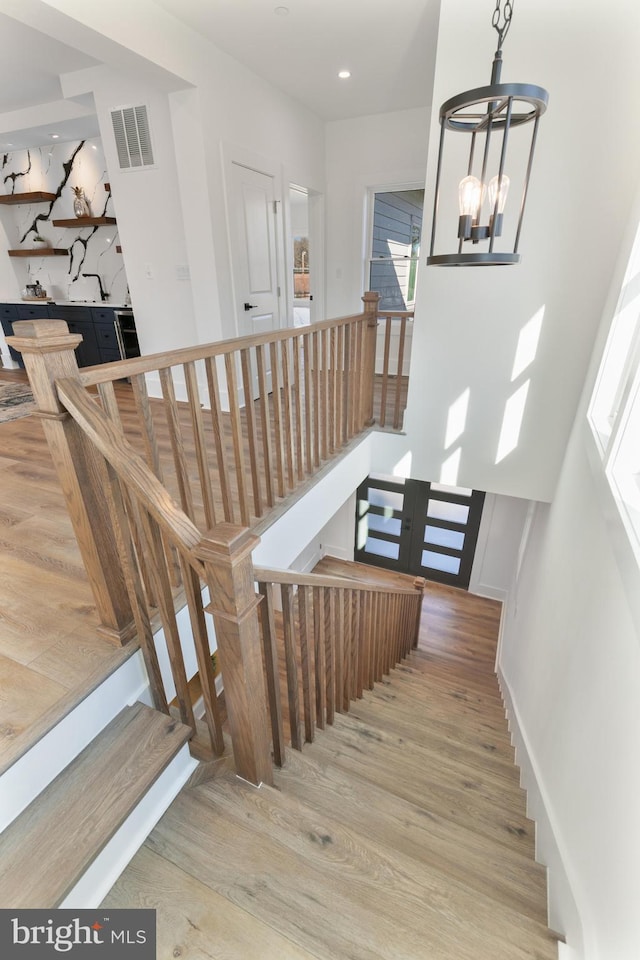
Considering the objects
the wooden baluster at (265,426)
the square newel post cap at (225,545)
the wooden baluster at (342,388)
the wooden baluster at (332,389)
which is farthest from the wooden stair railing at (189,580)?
the wooden baluster at (342,388)

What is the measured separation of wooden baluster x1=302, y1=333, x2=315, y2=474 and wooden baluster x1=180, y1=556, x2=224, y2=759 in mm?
1561

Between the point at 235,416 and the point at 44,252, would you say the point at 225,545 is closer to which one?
the point at 235,416

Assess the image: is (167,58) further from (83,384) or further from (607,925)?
(607,925)

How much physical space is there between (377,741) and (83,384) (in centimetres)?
204

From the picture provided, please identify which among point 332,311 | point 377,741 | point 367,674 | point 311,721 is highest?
point 332,311

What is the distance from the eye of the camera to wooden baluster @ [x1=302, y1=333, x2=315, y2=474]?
2520mm

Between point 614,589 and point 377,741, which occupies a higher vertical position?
point 614,589

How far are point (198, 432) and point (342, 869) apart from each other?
4.94ft

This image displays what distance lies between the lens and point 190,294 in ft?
12.4

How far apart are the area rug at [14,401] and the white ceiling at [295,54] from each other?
261 centimetres

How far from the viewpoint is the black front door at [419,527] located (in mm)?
6000

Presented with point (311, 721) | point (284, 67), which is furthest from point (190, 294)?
point (311, 721)

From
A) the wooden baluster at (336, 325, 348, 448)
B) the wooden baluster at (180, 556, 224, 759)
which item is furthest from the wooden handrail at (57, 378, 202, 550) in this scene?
the wooden baluster at (336, 325, 348, 448)

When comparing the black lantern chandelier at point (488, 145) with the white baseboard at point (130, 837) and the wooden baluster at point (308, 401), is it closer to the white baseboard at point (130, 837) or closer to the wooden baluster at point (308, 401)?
the wooden baluster at point (308, 401)
